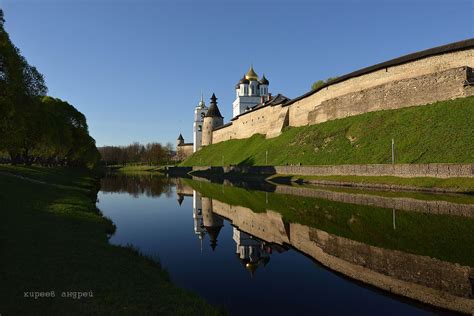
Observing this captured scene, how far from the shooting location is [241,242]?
38.9 ft

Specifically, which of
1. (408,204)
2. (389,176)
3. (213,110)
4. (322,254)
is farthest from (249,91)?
(322,254)

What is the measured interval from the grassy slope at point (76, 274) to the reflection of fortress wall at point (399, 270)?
13.7ft

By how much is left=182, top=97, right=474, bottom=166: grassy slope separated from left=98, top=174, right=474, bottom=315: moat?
8.28 m

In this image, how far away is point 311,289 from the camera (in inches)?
294

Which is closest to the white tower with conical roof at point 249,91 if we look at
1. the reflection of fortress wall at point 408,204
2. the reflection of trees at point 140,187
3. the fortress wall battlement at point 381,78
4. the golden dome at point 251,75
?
the golden dome at point 251,75

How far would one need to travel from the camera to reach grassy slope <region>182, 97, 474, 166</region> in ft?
84.6

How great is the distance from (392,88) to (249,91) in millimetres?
69586

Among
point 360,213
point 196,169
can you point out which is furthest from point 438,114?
point 196,169

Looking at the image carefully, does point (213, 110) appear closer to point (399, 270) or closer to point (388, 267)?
point (388, 267)

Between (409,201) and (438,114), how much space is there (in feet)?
53.6

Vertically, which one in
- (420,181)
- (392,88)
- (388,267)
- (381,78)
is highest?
(381,78)

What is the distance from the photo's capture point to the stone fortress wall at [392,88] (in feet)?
107

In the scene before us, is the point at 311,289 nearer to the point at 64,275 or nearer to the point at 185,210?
the point at 64,275

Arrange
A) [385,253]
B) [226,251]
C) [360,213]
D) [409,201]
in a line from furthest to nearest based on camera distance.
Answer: [409,201]
[360,213]
[226,251]
[385,253]
